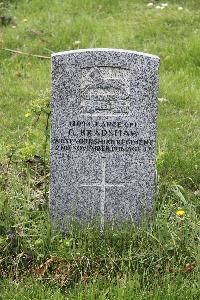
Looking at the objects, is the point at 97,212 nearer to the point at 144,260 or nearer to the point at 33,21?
the point at 144,260

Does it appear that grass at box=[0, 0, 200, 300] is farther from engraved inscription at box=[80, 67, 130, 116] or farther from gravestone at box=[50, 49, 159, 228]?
engraved inscription at box=[80, 67, 130, 116]

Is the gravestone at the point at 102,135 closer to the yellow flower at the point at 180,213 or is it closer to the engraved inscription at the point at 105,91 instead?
the engraved inscription at the point at 105,91

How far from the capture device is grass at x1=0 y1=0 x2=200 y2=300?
4.14 m

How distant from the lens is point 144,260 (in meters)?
4.29

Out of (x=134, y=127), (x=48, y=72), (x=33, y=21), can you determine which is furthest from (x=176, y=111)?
(x=33, y=21)

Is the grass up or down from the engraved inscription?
down

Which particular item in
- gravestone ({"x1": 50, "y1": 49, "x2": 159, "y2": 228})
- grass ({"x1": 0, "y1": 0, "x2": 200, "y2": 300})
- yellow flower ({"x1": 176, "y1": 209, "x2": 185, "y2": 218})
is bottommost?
grass ({"x1": 0, "y1": 0, "x2": 200, "y2": 300})

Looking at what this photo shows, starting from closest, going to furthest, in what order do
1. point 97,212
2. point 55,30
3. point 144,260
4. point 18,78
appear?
1. point 144,260
2. point 97,212
3. point 18,78
4. point 55,30

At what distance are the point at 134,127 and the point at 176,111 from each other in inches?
111

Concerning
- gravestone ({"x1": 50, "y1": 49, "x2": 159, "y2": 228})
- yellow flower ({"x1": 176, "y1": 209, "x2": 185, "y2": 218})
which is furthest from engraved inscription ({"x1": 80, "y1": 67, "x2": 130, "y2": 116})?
yellow flower ({"x1": 176, "y1": 209, "x2": 185, "y2": 218})

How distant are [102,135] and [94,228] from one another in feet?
2.06

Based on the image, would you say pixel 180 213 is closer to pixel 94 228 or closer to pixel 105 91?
pixel 94 228

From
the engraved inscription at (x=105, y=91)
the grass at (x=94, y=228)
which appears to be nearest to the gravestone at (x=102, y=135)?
the engraved inscription at (x=105, y=91)

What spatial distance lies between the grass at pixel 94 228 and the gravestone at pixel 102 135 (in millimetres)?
178
